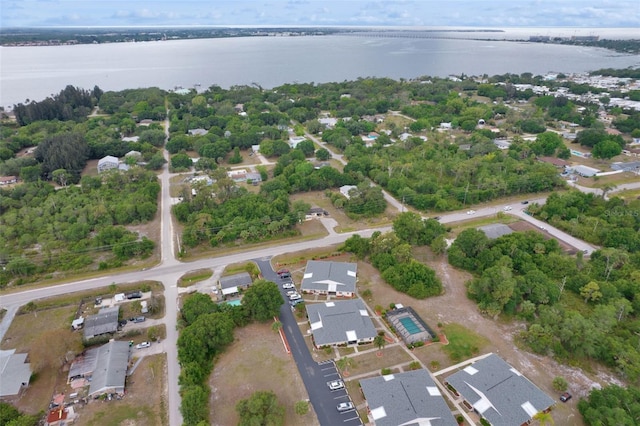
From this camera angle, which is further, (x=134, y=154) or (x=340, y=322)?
(x=134, y=154)

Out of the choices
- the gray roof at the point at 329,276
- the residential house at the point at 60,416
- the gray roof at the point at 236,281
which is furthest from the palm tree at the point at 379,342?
the residential house at the point at 60,416

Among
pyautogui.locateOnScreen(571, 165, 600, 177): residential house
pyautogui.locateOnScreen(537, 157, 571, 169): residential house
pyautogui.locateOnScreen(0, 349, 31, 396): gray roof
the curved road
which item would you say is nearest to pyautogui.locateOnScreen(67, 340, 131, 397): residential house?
pyautogui.locateOnScreen(0, 349, 31, 396): gray roof

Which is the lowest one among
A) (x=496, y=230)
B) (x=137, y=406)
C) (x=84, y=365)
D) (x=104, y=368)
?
(x=137, y=406)

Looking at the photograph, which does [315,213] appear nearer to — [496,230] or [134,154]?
[496,230]

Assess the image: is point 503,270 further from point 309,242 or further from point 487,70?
point 487,70

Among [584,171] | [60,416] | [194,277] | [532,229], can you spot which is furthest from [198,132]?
[584,171]

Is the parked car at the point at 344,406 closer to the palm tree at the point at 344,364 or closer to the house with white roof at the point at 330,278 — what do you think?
the palm tree at the point at 344,364
